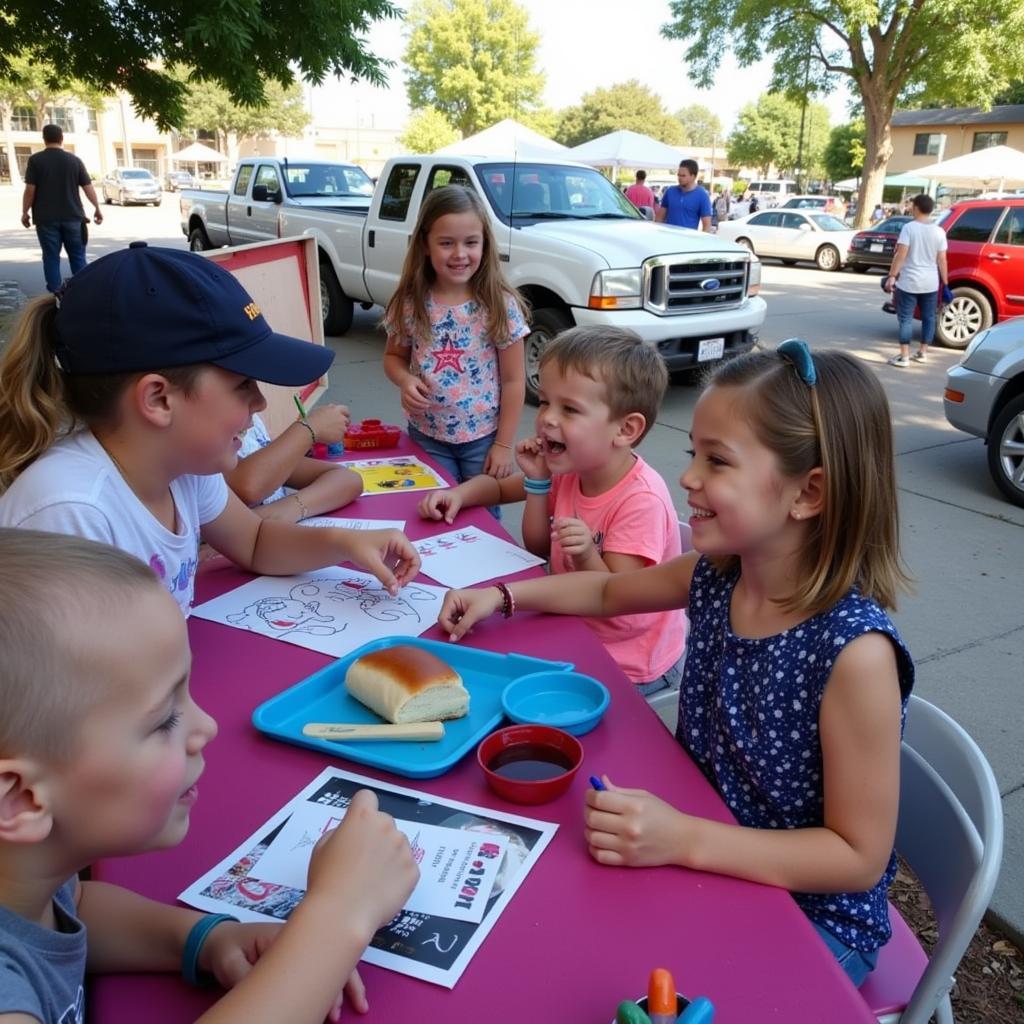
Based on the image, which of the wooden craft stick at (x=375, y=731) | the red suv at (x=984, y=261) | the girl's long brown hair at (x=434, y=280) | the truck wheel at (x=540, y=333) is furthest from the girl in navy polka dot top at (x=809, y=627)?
the red suv at (x=984, y=261)

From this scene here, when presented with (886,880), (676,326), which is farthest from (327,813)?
(676,326)

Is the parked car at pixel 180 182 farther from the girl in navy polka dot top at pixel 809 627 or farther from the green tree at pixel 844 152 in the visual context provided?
the girl in navy polka dot top at pixel 809 627

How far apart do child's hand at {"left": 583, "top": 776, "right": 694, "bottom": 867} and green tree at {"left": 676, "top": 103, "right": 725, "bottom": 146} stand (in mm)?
118520

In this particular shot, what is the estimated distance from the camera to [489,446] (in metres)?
3.86

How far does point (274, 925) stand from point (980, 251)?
11.5 meters

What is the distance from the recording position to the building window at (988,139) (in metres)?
41.3

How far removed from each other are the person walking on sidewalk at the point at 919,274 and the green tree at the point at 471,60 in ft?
125

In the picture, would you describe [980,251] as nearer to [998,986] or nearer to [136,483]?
[998,986]

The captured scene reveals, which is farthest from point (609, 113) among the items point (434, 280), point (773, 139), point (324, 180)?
point (434, 280)

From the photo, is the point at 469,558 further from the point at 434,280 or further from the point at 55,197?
the point at 55,197

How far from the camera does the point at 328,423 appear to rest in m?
2.68

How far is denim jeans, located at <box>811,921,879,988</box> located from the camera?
1.43 meters

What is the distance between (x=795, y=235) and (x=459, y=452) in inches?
778

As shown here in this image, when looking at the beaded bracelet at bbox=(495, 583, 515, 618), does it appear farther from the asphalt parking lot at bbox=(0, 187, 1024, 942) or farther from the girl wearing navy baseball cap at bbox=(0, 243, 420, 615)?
the asphalt parking lot at bbox=(0, 187, 1024, 942)
